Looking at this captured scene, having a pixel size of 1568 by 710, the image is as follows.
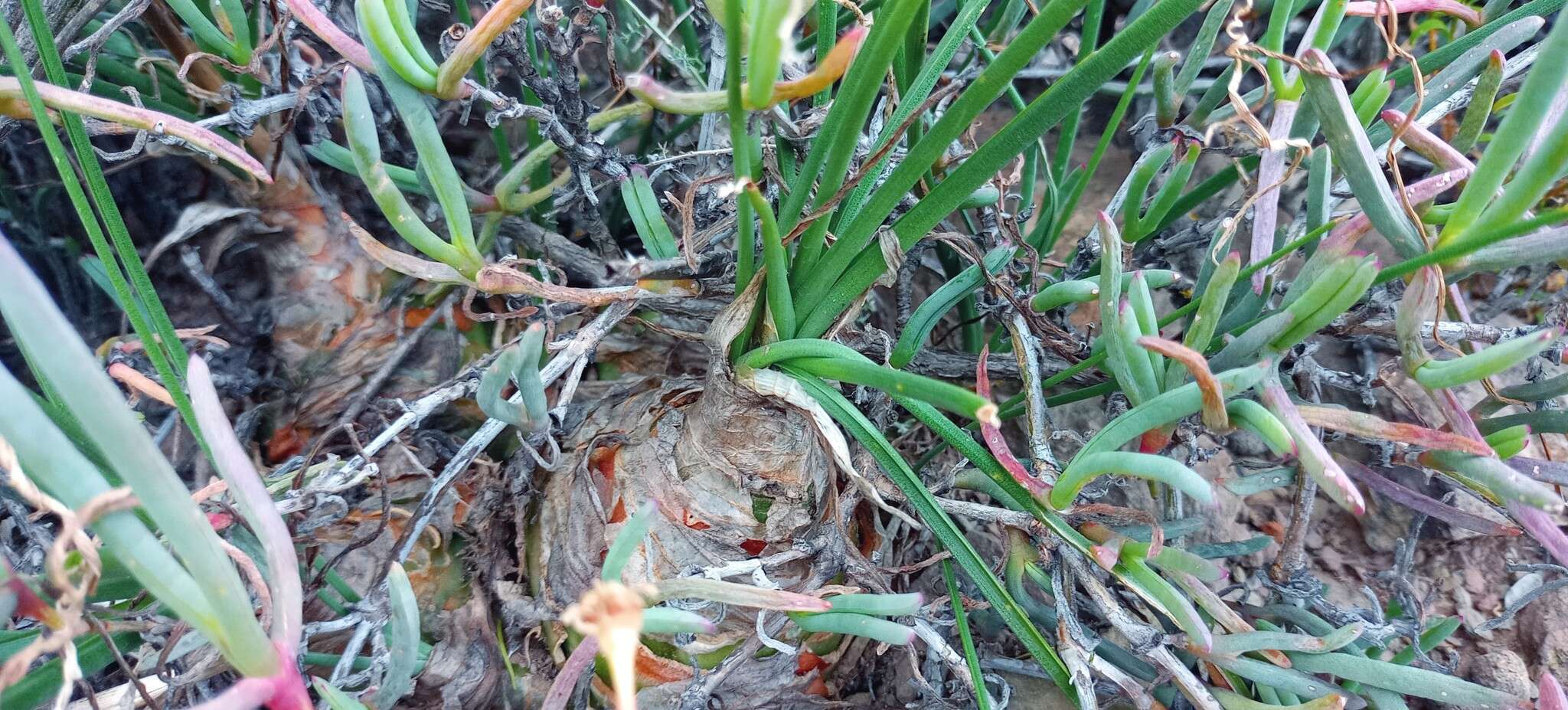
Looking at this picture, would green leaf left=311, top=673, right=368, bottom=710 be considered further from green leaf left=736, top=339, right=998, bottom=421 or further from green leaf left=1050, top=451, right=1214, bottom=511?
green leaf left=1050, top=451, right=1214, bottom=511

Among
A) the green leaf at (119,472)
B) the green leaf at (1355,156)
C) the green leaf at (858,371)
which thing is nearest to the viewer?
the green leaf at (119,472)

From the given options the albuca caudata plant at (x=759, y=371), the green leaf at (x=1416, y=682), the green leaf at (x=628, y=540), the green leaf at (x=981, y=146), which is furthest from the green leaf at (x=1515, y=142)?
the green leaf at (x=628, y=540)

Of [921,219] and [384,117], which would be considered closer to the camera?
[921,219]

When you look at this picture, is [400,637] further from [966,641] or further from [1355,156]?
[1355,156]

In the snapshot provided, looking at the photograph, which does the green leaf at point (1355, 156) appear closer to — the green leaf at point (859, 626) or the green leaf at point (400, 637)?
the green leaf at point (859, 626)

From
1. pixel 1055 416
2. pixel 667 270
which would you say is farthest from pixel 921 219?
pixel 1055 416

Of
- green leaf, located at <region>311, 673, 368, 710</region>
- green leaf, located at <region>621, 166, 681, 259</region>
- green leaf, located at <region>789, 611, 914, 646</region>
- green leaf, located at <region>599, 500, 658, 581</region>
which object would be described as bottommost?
green leaf, located at <region>789, 611, 914, 646</region>

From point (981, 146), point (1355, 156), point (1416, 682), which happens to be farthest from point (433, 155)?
point (1416, 682)

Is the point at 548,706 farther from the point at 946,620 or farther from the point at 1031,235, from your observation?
the point at 1031,235

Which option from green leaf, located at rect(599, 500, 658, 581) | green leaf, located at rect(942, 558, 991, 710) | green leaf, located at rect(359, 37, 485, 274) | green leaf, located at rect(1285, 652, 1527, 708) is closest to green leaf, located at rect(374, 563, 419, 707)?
green leaf, located at rect(599, 500, 658, 581)
